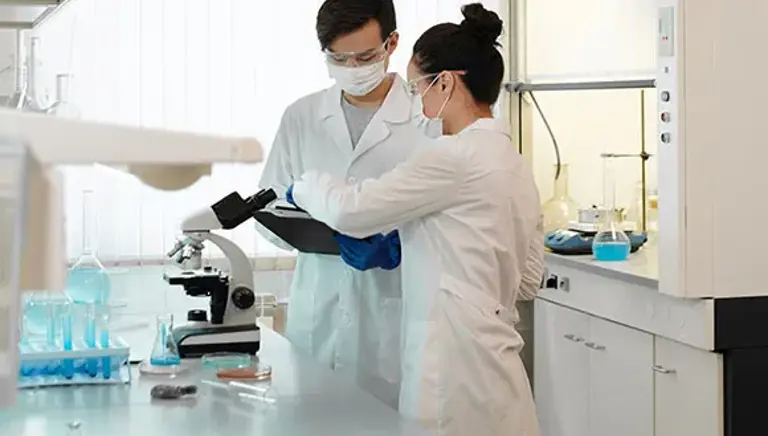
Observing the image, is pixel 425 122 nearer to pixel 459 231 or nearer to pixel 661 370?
pixel 459 231

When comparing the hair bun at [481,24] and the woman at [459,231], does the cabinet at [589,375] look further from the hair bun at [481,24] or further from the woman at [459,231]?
the hair bun at [481,24]

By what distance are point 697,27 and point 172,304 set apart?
5.65ft

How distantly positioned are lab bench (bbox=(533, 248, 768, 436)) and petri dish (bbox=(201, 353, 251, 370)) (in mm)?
1088

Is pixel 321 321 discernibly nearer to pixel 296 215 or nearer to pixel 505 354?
pixel 296 215

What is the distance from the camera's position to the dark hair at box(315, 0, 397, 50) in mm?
2406

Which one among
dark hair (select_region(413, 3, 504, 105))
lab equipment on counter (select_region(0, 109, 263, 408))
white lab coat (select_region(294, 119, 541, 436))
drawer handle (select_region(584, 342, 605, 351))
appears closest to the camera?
lab equipment on counter (select_region(0, 109, 263, 408))

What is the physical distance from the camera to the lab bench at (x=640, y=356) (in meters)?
2.49

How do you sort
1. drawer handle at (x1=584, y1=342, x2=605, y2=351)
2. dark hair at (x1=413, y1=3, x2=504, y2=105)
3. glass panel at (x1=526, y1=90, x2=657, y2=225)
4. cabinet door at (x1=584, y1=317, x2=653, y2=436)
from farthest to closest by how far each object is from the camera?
glass panel at (x1=526, y1=90, x2=657, y2=225), drawer handle at (x1=584, y1=342, x2=605, y2=351), cabinet door at (x1=584, y1=317, x2=653, y2=436), dark hair at (x1=413, y1=3, x2=504, y2=105)

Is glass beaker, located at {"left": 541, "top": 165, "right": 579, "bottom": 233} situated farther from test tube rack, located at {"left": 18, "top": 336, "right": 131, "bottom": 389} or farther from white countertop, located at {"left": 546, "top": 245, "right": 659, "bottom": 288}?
test tube rack, located at {"left": 18, "top": 336, "right": 131, "bottom": 389}

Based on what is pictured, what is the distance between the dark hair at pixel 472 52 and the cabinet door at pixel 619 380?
95cm

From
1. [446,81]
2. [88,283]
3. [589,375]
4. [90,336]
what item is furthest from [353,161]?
[589,375]

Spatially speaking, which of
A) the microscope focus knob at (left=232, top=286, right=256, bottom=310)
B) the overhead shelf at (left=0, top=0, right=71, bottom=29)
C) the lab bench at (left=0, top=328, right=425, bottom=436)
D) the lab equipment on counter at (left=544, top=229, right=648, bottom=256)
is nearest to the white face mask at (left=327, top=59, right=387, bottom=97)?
the microscope focus knob at (left=232, top=286, right=256, bottom=310)

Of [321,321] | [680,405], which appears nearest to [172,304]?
[321,321]

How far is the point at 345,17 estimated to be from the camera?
7.86ft
